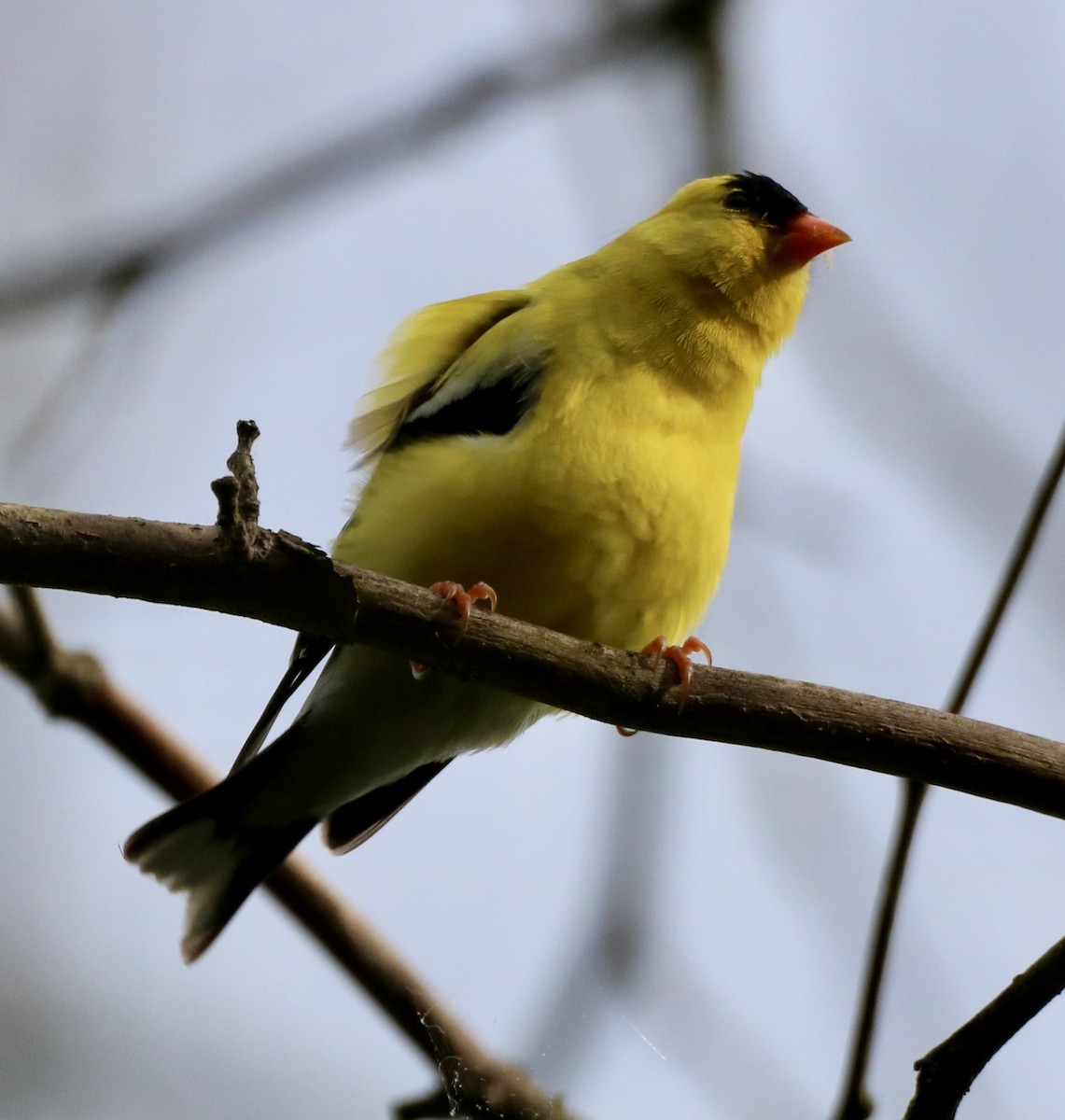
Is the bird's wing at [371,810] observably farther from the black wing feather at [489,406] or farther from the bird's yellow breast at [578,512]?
the black wing feather at [489,406]

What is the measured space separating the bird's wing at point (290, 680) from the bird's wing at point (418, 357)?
650 mm

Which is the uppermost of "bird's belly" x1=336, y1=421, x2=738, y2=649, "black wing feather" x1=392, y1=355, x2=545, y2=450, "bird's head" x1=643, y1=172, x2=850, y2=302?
"bird's head" x1=643, y1=172, x2=850, y2=302

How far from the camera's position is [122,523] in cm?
197

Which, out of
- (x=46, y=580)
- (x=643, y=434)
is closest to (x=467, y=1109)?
(x=46, y=580)

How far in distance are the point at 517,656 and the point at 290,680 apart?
1028 mm

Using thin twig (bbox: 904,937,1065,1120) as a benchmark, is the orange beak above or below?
above

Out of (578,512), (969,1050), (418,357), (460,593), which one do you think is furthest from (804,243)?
(969,1050)

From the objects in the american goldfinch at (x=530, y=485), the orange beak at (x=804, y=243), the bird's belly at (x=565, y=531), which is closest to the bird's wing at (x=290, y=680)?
the american goldfinch at (x=530, y=485)

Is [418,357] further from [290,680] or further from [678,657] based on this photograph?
[678,657]

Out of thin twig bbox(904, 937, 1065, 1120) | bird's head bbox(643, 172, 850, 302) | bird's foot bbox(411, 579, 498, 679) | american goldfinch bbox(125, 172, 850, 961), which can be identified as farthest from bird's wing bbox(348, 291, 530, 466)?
thin twig bbox(904, 937, 1065, 1120)

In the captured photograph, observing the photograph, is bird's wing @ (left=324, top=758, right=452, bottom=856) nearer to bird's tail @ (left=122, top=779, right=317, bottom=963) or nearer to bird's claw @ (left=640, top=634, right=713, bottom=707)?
bird's tail @ (left=122, top=779, right=317, bottom=963)

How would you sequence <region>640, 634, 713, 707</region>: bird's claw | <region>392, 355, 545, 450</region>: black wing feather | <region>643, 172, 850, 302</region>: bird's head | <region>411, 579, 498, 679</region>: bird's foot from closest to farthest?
1. <region>640, 634, 713, 707</region>: bird's claw
2. <region>411, 579, 498, 679</region>: bird's foot
3. <region>392, 355, 545, 450</region>: black wing feather
4. <region>643, 172, 850, 302</region>: bird's head

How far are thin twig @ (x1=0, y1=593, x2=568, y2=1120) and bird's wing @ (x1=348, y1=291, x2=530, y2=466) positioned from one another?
3.47 ft

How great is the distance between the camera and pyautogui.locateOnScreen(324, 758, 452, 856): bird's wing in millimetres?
3734
